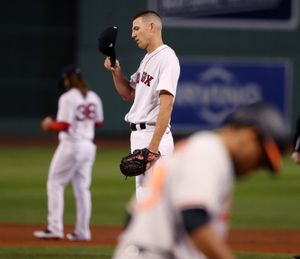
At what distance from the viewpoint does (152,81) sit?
702 centimetres

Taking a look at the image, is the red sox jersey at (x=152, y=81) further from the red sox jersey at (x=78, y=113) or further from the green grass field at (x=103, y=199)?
the red sox jersey at (x=78, y=113)

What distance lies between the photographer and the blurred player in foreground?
3283mm

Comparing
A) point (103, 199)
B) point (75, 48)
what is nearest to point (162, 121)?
point (103, 199)

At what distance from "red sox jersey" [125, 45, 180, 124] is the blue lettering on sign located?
1770cm

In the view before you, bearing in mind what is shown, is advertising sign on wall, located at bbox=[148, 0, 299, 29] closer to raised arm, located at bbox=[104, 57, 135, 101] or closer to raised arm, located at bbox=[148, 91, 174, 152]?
raised arm, located at bbox=[104, 57, 135, 101]

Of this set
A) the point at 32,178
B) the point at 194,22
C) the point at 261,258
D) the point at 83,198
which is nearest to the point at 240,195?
the point at 32,178

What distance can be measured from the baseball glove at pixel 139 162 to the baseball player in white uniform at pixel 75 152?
12.5 ft

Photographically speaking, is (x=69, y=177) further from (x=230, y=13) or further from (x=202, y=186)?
(x=230, y=13)

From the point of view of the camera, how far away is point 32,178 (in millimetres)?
18250

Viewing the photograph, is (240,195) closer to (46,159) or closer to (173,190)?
(46,159)

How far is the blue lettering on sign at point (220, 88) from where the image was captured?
2500cm

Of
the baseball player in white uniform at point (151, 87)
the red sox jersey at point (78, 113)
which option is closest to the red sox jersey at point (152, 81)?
the baseball player in white uniform at point (151, 87)

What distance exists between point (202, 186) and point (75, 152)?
7.58 metres

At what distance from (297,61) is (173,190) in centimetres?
2258
